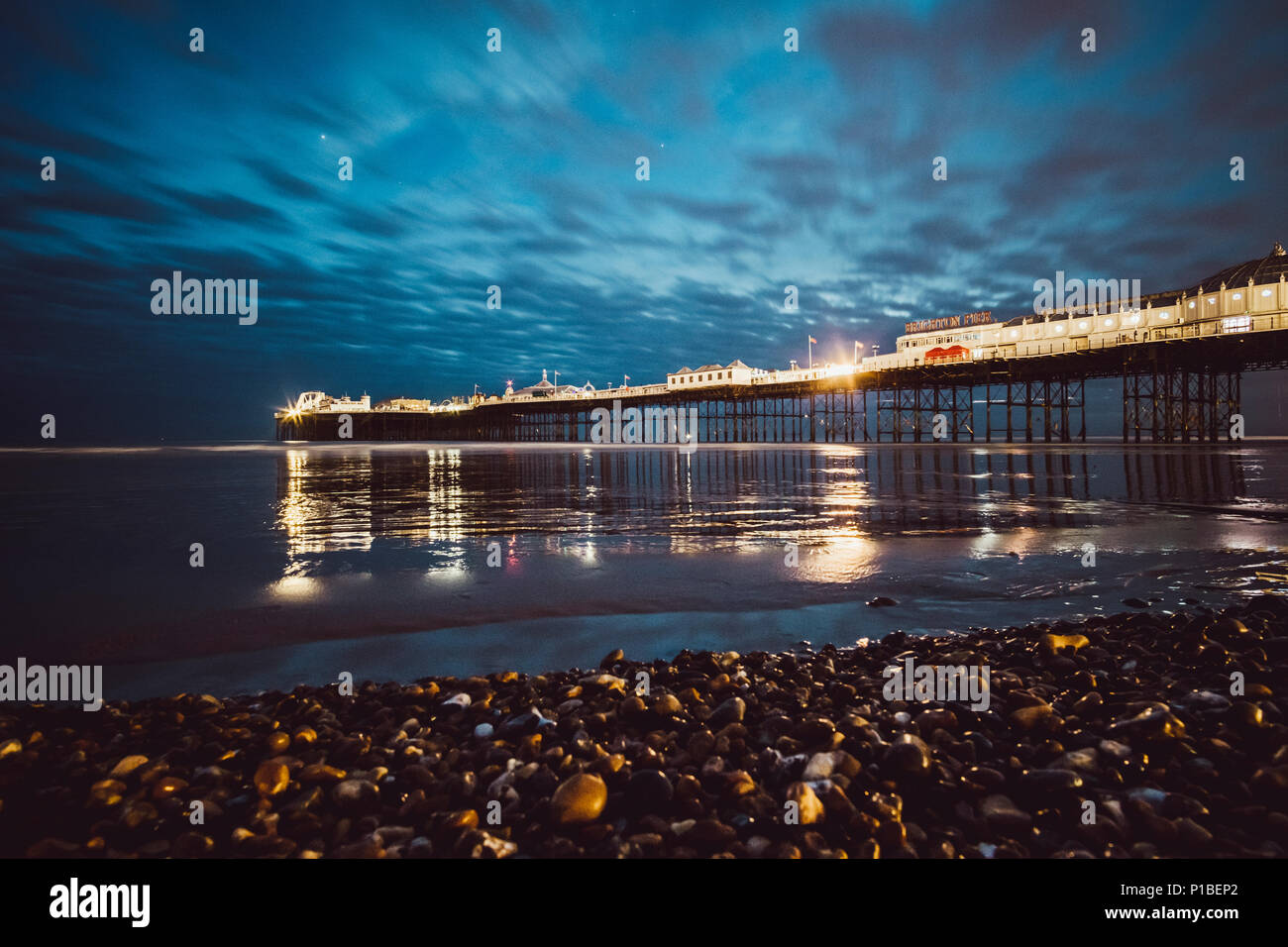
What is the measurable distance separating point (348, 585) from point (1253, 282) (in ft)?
273

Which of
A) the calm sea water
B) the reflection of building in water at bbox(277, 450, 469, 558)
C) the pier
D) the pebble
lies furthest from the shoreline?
the pier

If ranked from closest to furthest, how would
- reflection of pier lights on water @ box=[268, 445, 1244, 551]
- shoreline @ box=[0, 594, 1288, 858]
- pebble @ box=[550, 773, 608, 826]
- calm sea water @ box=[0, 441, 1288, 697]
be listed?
shoreline @ box=[0, 594, 1288, 858] < pebble @ box=[550, 773, 608, 826] < calm sea water @ box=[0, 441, 1288, 697] < reflection of pier lights on water @ box=[268, 445, 1244, 551]

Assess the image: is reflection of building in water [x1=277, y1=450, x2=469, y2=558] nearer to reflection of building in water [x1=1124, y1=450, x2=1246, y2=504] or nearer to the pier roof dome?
reflection of building in water [x1=1124, y1=450, x2=1246, y2=504]

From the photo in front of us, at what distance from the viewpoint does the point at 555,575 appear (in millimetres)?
7590

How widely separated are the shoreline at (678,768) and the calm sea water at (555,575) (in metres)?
0.88

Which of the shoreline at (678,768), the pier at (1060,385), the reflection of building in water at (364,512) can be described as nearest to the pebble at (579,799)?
the shoreline at (678,768)

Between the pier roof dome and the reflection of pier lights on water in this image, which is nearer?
the reflection of pier lights on water

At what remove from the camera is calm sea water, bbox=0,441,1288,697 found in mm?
5121

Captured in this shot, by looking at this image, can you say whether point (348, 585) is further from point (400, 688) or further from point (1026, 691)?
point (1026, 691)

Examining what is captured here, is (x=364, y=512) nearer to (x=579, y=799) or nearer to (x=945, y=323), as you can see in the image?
(x=579, y=799)

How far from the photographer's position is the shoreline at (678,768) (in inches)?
94.4

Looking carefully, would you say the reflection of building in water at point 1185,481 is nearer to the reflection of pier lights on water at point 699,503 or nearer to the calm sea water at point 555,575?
the reflection of pier lights on water at point 699,503

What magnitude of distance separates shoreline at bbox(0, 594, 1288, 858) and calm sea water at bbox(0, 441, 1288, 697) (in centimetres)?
88

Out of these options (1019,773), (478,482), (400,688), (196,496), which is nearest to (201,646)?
(400,688)
